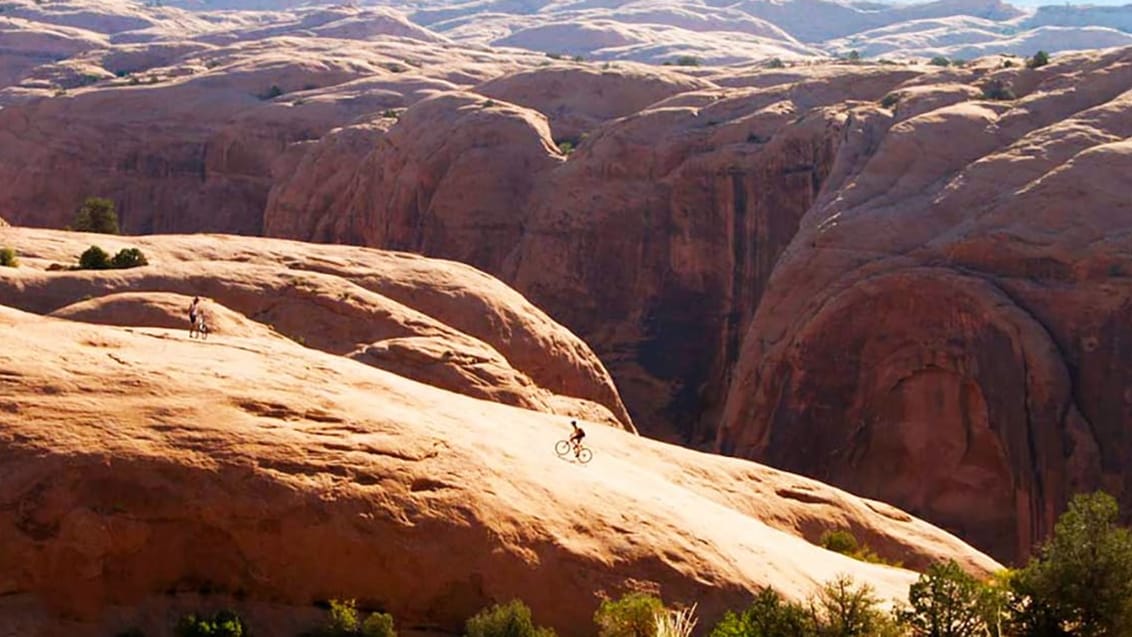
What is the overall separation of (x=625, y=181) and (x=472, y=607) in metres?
37.8

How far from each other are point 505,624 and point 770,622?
11.8 feet

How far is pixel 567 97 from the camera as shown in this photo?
69750 millimetres

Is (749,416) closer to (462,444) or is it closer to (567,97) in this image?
(462,444)

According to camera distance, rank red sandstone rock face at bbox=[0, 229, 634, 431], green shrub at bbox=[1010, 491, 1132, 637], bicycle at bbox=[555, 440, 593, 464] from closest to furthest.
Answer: green shrub at bbox=[1010, 491, 1132, 637]
bicycle at bbox=[555, 440, 593, 464]
red sandstone rock face at bbox=[0, 229, 634, 431]

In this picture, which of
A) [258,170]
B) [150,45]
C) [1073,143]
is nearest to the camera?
[1073,143]

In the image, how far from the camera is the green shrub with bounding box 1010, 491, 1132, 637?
66.3 feet

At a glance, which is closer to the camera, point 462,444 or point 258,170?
point 462,444

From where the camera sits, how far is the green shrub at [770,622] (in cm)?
1855

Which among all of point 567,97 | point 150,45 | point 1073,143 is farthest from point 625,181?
point 150,45

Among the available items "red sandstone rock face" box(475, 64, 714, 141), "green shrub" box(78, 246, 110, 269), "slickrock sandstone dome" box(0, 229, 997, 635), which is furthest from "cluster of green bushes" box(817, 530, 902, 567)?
"red sandstone rock face" box(475, 64, 714, 141)

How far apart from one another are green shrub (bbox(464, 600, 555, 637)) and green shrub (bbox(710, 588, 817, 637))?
249 centimetres

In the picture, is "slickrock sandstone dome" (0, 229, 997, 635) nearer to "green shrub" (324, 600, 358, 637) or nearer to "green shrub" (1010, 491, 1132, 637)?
"green shrub" (324, 600, 358, 637)

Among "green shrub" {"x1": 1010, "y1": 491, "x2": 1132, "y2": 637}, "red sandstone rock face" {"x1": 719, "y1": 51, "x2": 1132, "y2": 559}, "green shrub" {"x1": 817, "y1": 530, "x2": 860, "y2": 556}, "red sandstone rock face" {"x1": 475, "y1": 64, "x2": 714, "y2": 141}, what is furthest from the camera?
"red sandstone rock face" {"x1": 475, "y1": 64, "x2": 714, "y2": 141}

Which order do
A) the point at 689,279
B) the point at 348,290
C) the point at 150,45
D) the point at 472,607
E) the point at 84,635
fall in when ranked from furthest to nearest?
the point at 150,45 < the point at 689,279 < the point at 348,290 < the point at 472,607 < the point at 84,635
